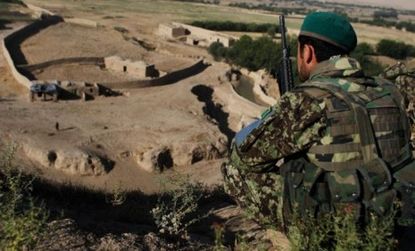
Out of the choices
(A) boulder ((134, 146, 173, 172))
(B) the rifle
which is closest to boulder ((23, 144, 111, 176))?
(A) boulder ((134, 146, 173, 172))

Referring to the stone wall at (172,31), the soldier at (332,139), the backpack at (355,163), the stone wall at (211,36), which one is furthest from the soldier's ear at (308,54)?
the stone wall at (172,31)

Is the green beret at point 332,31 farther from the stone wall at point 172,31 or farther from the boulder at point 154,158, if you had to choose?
the stone wall at point 172,31

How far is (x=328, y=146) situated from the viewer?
2.47 m

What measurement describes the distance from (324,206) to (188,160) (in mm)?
15106

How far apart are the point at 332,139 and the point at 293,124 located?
0.18 m

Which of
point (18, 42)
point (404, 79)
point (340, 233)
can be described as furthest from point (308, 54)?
point (18, 42)

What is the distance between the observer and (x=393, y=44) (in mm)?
48344

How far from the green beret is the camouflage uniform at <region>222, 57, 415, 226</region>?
77mm

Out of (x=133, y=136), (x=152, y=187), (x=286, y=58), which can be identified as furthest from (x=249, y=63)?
(x=286, y=58)

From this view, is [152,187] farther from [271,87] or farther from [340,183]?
[271,87]

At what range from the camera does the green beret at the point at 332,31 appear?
8.46 ft

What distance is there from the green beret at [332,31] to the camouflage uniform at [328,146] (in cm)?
8

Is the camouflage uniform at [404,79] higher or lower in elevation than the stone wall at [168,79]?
higher

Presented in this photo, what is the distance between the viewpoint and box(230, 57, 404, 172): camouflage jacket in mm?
2467
